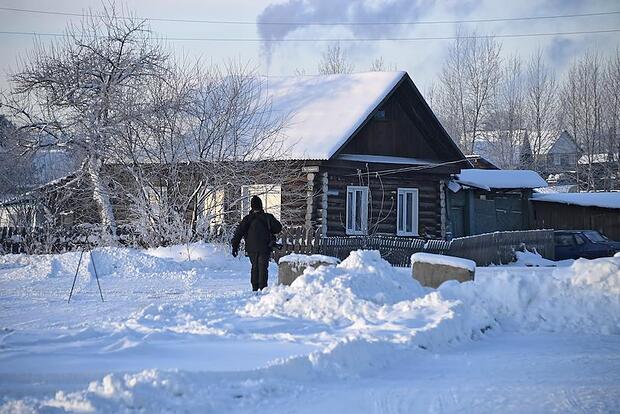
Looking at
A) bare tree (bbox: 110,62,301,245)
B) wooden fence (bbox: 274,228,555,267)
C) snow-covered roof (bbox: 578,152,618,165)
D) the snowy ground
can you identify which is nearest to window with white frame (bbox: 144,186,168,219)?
bare tree (bbox: 110,62,301,245)

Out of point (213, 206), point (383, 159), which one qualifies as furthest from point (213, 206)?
Answer: point (383, 159)

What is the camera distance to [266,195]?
79.6 ft

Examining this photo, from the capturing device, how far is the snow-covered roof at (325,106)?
25219 mm

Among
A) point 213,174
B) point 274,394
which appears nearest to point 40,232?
point 213,174

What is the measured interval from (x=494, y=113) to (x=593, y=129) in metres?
8.95

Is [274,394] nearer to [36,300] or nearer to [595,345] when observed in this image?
[595,345]

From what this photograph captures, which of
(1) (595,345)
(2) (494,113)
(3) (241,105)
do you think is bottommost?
(1) (595,345)

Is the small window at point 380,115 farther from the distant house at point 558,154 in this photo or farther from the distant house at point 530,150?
the distant house at point 558,154

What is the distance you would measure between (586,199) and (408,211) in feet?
41.2

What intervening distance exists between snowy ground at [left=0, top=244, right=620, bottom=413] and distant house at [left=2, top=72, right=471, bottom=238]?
1033 cm

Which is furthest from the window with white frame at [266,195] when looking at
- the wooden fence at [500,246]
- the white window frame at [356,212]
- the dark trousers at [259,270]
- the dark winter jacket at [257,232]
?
the dark trousers at [259,270]

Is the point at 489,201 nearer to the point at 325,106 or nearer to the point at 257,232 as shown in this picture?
the point at 325,106

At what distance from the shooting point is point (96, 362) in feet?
22.3

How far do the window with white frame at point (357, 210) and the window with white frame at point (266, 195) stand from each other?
285cm
